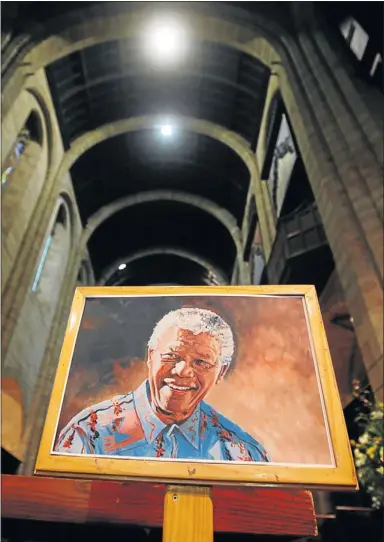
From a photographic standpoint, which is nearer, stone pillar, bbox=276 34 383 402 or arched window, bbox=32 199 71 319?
stone pillar, bbox=276 34 383 402

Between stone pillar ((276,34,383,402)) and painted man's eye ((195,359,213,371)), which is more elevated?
stone pillar ((276,34,383,402))

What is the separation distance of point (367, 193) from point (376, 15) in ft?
15.8

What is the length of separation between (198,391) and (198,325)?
257 millimetres

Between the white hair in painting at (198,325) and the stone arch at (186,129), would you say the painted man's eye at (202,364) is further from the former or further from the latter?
the stone arch at (186,129)

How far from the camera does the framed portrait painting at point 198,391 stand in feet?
3.68

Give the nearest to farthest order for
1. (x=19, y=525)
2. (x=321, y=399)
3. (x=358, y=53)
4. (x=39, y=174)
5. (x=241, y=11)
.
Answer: (x=321, y=399) < (x=19, y=525) < (x=358, y=53) < (x=241, y=11) < (x=39, y=174)

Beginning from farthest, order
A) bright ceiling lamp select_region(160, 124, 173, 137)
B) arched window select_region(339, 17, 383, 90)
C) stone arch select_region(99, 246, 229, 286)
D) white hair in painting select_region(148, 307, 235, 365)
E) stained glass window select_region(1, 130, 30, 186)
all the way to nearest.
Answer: stone arch select_region(99, 246, 229, 286) < bright ceiling lamp select_region(160, 124, 173, 137) < stained glass window select_region(1, 130, 30, 186) < arched window select_region(339, 17, 383, 90) < white hair in painting select_region(148, 307, 235, 365)

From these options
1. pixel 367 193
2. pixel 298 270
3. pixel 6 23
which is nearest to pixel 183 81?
pixel 6 23

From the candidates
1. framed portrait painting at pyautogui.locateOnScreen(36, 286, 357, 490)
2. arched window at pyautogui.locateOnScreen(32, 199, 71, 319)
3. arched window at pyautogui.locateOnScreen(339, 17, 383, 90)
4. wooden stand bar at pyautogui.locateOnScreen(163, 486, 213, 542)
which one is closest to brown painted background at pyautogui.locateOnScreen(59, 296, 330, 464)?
framed portrait painting at pyautogui.locateOnScreen(36, 286, 357, 490)

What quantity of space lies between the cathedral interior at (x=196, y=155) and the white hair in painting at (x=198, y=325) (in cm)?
130

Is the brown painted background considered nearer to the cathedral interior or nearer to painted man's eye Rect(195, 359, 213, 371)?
painted man's eye Rect(195, 359, 213, 371)

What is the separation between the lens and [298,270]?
962cm

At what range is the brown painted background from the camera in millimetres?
1196

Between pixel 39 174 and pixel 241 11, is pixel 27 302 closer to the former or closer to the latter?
pixel 39 174
